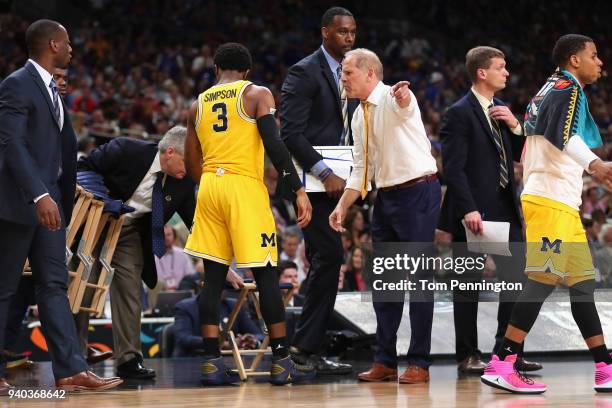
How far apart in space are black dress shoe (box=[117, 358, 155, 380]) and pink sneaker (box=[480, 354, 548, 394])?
2145mm

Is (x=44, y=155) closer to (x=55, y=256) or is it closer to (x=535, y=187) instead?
(x=55, y=256)

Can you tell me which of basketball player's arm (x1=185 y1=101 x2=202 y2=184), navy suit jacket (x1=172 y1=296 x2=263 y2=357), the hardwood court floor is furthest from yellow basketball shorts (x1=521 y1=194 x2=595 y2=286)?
navy suit jacket (x1=172 y1=296 x2=263 y2=357)

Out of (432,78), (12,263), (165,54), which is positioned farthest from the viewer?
(432,78)

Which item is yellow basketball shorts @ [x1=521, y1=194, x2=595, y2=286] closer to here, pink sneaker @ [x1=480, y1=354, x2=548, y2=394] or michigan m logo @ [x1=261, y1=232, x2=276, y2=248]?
pink sneaker @ [x1=480, y1=354, x2=548, y2=394]

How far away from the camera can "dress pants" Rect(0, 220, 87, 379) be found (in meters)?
5.34

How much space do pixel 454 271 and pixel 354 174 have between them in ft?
→ 3.86

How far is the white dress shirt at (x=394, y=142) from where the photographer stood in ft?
20.1

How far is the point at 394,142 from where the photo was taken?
20.1 feet

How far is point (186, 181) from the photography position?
6914 millimetres

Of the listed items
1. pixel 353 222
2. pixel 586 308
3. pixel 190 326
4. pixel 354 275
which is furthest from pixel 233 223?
pixel 353 222

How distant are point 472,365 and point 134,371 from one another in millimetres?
2113

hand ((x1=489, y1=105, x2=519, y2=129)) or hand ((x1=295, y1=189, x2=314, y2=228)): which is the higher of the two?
hand ((x1=489, y1=105, x2=519, y2=129))

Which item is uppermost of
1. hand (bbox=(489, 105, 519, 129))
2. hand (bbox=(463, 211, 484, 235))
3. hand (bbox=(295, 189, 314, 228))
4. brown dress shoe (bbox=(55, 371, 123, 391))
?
hand (bbox=(489, 105, 519, 129))

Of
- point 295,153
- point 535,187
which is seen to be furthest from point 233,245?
point 535,187
